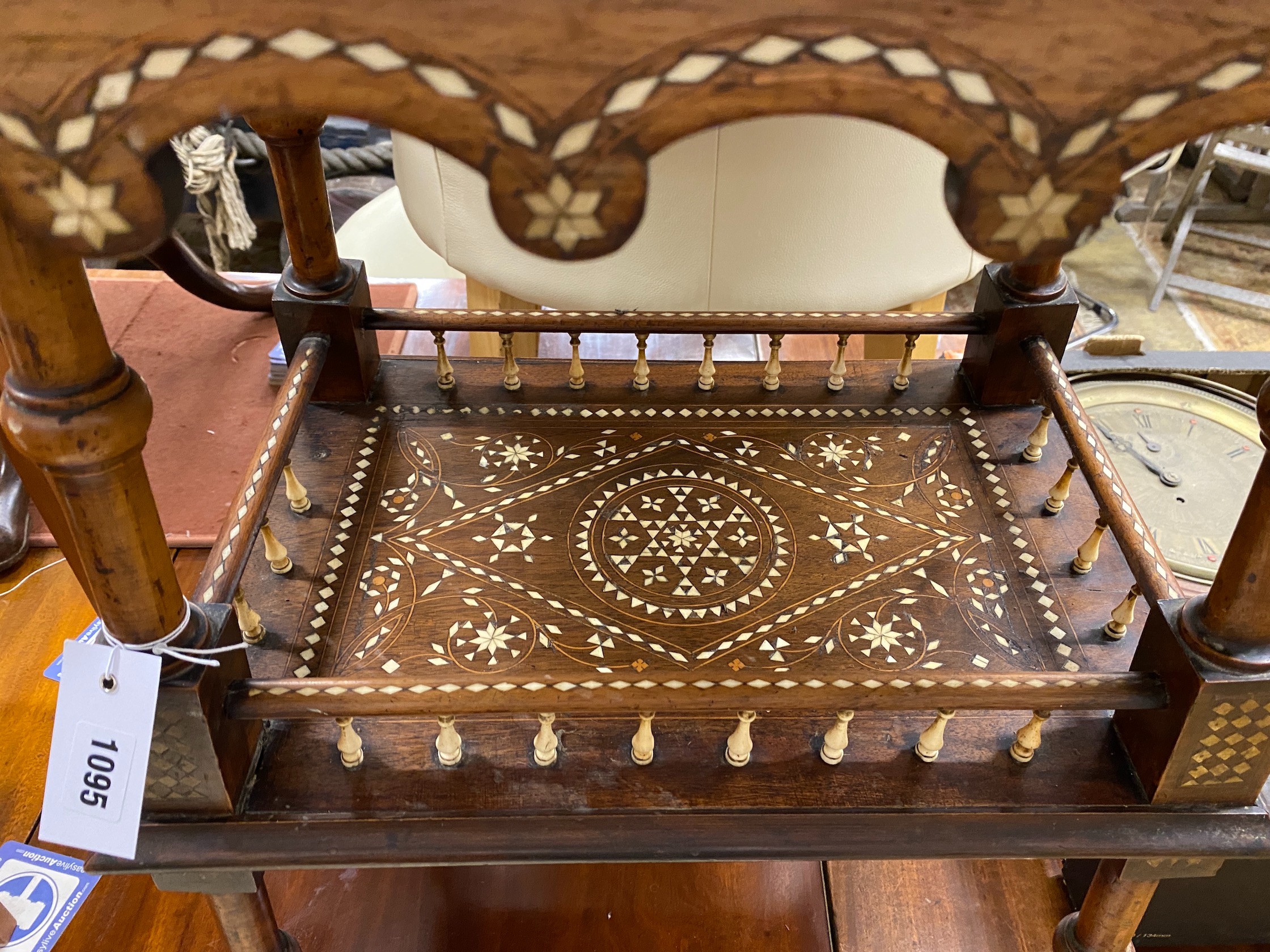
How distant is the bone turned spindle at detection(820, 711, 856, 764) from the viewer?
1.01m

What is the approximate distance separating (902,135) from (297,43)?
123cm

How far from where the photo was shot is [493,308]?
2090 millimetres

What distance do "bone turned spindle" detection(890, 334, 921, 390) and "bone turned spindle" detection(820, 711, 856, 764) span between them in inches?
22.3

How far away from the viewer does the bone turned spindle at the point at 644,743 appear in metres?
1.02

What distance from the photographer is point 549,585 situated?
123 cm

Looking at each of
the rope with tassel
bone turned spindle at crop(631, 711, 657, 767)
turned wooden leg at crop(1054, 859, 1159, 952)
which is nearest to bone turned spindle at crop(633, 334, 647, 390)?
bone turned spindle at crop(631, 711, 657, 767)

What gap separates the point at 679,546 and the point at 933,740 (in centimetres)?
38

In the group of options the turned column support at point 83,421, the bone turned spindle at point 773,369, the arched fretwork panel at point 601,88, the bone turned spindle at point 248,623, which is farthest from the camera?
the bone turned spindle at point 773,369

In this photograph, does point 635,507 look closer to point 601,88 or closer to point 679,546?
point 679,546

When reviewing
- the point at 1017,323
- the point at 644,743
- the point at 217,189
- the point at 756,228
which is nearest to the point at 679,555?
the point at 644,743

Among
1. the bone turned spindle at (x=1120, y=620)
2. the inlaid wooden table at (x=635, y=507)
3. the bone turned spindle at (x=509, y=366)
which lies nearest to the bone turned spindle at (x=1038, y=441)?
the inlaid wooden table at (x=635, y=507)

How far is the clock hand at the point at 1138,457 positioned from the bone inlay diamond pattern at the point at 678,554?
1.29 ft

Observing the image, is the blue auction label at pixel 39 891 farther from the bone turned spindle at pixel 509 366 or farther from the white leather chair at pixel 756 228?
the white leather chair at pixel 756 228

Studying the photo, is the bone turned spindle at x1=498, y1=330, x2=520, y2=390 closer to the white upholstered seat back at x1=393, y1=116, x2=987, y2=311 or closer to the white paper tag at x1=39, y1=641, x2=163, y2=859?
the white upholstered seat back at x1=393, y1=116, x2=987, y2=311
